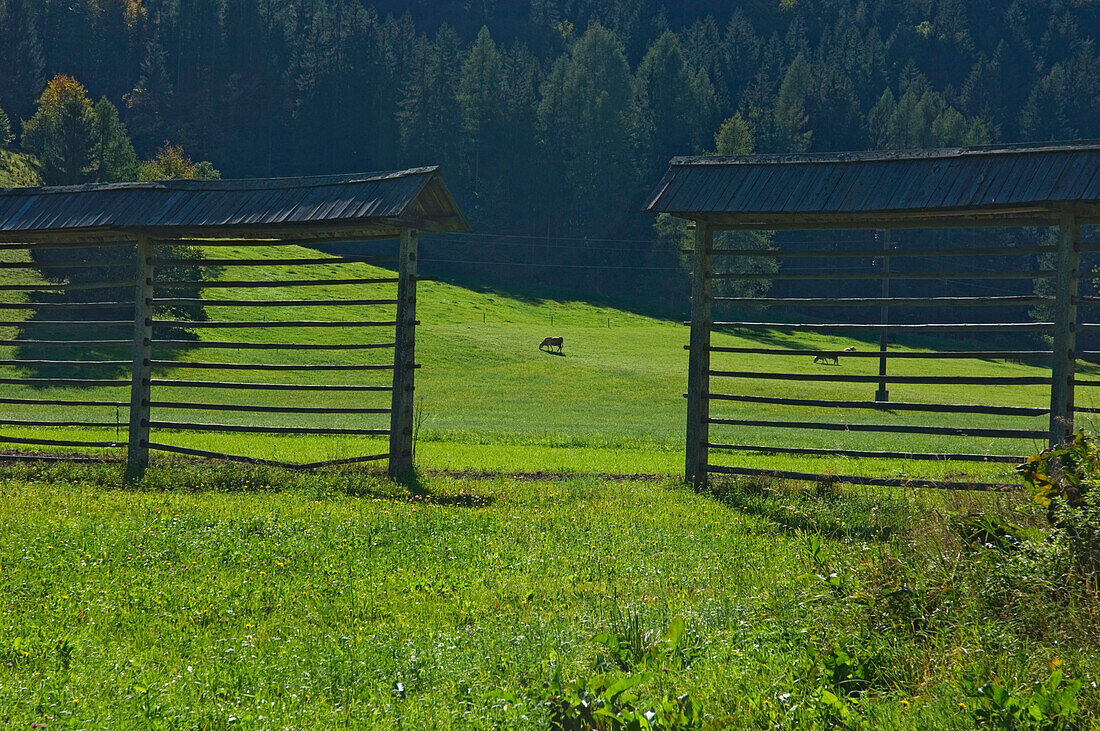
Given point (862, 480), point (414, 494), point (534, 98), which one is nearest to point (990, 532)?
point (862, 480)

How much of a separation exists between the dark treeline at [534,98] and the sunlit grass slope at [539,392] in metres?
20.7

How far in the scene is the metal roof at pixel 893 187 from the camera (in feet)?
34.2

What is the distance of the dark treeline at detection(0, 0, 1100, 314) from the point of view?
8812 cm

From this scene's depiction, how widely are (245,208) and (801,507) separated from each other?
26.1 feet

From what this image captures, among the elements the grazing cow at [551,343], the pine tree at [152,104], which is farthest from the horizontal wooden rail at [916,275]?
the pine tree at [152,104]

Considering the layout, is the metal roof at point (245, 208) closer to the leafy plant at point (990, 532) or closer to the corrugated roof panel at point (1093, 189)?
the corrugated roof panel at point (1093, 189)

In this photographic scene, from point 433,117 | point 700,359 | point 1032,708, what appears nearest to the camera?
point 1032,708

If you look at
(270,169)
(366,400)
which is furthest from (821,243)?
(366,400)

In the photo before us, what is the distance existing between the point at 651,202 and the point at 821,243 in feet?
264

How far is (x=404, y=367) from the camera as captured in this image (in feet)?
41.4

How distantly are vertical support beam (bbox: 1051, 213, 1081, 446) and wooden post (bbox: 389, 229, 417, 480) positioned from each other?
750 centimetres

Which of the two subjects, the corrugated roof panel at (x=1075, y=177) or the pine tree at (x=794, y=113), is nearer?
the corrugated roof panel at (x=1075, y=177)

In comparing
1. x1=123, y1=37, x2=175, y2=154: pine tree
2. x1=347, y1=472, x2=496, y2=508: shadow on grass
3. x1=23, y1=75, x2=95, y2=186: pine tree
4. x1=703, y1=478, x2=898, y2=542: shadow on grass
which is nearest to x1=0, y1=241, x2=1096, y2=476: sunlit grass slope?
x1=703, y1=478, x2=898, y2=542: shadow on grass

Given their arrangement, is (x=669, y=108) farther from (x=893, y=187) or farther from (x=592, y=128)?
(x=893, y=187)
